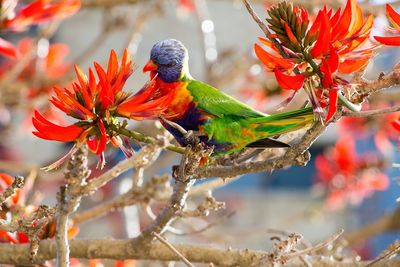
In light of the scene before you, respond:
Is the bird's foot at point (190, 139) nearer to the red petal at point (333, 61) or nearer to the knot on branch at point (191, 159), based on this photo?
the knot on branch at point (191, 159)

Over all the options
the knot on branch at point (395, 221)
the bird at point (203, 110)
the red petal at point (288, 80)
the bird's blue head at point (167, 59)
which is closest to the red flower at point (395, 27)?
the red petal at point (288, 80)

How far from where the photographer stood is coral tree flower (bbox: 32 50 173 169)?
3.07 ft

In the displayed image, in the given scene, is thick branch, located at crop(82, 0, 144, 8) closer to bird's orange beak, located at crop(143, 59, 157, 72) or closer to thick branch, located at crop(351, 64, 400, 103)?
bird's orange beak, located at crop(143, 59, 157, 72)

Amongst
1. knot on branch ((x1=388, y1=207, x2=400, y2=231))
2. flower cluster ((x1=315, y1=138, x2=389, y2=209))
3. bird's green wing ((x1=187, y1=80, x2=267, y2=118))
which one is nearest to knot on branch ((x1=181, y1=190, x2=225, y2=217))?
bird's green wing ((x1=187, y1=80, x2=267, y2=118))

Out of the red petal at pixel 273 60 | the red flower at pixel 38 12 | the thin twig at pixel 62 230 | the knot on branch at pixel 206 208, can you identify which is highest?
the red flower at pixel 38 12

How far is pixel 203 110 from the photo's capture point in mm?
1193

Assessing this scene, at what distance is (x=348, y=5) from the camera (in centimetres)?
89

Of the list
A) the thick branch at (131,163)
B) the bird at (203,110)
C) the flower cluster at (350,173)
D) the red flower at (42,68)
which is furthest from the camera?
the flower cluster at (350,173)

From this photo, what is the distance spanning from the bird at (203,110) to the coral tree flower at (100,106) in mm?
157

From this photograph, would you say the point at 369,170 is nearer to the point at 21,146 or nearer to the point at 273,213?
the point at 273,213

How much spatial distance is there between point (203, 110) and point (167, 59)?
0.33 feet

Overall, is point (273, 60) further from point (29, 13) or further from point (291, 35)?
point (29, 13)

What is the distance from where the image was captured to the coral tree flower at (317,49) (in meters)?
0.88

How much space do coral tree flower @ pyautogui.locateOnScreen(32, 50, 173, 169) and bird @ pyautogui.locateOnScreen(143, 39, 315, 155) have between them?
0.51 ft
